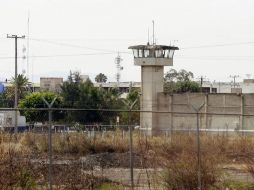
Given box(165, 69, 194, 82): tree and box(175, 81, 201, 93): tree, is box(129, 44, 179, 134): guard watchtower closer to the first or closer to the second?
box(175, 81, 201, 93): tree

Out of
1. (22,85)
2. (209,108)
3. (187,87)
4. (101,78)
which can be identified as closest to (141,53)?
(209,108)

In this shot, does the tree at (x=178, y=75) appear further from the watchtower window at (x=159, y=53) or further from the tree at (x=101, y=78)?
the watchtower window at (x=159, y=53)

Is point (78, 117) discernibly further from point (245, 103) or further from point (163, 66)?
point (245, 103)

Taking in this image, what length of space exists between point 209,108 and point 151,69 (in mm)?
7351

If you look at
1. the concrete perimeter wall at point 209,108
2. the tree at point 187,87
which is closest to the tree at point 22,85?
the tree at point 187,87

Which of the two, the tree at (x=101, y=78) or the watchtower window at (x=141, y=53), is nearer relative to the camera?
the watchtower window at (x=141, y=53)

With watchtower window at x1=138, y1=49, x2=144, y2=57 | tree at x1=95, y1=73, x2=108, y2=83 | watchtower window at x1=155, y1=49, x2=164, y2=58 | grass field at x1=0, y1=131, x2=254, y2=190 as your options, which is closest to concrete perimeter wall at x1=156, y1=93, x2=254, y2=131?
watchtower window at x1=155, y1=49, x2=164, y2=58

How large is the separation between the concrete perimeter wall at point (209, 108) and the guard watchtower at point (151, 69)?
920mm

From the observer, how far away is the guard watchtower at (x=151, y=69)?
192 feet

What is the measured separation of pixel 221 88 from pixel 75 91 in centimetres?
5199

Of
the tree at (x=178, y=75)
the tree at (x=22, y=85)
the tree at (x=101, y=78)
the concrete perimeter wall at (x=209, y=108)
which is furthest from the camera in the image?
the tree at (x=101, y=78)

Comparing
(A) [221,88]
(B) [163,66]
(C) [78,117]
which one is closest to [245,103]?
(B) [163,66]

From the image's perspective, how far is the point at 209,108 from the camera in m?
56.3

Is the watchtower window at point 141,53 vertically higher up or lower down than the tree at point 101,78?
lower down
